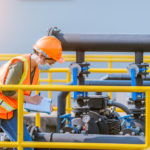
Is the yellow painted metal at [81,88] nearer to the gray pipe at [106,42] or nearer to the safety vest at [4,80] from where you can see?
the safety vest at [4,80]

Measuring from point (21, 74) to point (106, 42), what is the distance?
1174 millimetres

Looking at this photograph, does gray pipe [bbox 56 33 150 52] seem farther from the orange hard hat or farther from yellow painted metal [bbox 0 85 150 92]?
yellow painted metal [bbox 0 85 150 92]

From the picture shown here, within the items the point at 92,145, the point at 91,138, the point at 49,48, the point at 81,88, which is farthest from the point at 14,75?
the point at 91,138

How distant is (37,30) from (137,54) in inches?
190

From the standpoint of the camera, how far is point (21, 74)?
3.10 metres

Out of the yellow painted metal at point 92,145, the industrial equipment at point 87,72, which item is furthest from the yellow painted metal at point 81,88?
the industrial equipment at point 87,72

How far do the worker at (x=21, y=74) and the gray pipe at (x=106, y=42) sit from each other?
1.79 ft

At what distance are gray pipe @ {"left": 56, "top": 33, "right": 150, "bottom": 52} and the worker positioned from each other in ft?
1.79

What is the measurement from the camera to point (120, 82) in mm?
4977

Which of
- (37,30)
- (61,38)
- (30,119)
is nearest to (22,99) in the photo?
(61,38)

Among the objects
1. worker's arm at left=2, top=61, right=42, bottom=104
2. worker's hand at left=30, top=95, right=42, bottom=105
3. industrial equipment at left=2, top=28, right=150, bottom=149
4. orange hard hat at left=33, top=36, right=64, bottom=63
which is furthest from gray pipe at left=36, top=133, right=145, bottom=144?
orange hard hat at left=33, top=36, right=64, bottom=63

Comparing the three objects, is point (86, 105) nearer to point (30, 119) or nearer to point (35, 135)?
point (35, 135)

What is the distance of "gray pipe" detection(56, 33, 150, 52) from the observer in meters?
3.91

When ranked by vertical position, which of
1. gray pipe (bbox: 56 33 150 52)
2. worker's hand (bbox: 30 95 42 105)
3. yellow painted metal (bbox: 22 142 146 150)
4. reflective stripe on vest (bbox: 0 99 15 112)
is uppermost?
gray pipe (bbox: 56 33 150 52)
